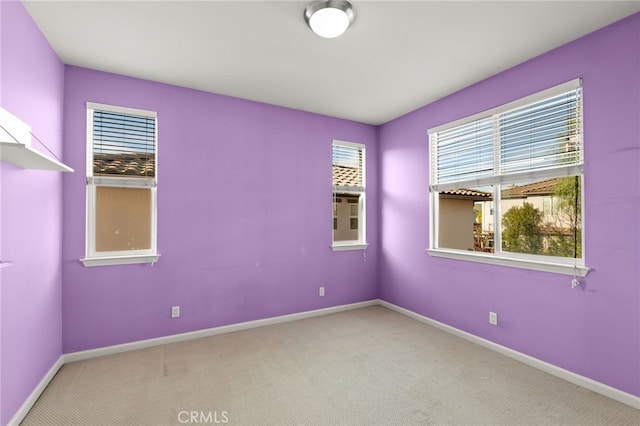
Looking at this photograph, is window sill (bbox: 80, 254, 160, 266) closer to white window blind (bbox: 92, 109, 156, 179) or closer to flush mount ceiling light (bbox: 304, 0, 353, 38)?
white window blind (bbox: 92, 109, 156, 179)

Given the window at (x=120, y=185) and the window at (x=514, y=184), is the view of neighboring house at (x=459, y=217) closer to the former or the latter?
the window at (x=514, y=184)

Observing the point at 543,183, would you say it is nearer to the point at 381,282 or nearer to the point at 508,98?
the point at 508,98

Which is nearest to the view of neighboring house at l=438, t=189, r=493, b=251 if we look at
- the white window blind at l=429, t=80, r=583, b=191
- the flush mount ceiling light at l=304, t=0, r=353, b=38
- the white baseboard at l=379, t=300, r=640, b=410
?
the white window blind at l=429, t=80, r=583, b=191

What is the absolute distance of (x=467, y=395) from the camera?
225 centimetres

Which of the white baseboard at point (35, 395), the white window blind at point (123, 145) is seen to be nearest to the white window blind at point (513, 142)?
the white window blind at point (123, 145)

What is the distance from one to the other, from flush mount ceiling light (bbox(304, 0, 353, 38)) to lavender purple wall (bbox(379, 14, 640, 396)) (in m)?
1.86

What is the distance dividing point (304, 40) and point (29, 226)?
2454 mm

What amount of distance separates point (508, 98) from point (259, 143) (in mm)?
2710

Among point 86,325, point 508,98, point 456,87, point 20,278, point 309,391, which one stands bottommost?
point 309,391

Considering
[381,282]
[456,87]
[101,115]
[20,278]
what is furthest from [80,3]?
[381,282]

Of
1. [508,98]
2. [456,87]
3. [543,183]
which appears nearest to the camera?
[543,183]

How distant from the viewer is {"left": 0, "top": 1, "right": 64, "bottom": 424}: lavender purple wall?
1854 millimetres

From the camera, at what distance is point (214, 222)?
3.46 m

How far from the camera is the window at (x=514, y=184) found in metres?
2.53
